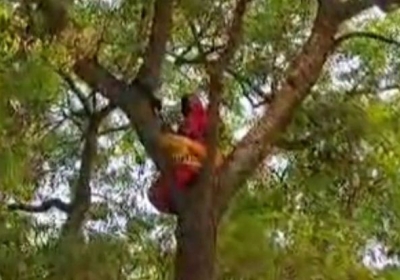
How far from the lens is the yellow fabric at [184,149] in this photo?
4.17 meters

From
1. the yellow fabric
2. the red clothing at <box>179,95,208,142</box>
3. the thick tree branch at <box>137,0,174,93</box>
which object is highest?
the thick tree branch at <box>137,0,174,93</box>

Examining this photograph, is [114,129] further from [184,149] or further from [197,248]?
[197,248]

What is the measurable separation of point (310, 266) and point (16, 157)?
54.5 inches

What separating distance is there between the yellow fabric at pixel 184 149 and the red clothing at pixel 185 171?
3 centimetres

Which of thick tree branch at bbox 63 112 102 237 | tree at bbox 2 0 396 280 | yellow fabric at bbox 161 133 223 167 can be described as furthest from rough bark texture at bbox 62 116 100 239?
yellow fabric at bbox 161 133 223 167

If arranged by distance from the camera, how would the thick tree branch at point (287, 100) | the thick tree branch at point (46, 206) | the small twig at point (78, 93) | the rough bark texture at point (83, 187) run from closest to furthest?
the thick tree branch at point (287, 100), the small twig at point (78, 93), the rough bark texture at point (83, 187), the thick tree branch at point (46, 206)

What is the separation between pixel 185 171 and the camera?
419 centimetres

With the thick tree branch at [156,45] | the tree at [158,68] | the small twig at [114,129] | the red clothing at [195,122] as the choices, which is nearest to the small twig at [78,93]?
the tree at [158,68]

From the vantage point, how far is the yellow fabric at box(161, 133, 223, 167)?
4168 millimetres

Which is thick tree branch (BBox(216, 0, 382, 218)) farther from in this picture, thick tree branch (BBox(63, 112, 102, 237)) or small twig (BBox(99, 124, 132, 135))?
small twig (BBox(99, 124, 132, 135))

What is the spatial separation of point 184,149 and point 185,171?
86 mm

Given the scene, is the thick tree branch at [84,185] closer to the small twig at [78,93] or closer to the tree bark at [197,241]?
the small twig at [78,93]

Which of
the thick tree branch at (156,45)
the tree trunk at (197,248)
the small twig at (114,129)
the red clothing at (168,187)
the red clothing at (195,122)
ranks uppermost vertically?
the small twig at (114,129)

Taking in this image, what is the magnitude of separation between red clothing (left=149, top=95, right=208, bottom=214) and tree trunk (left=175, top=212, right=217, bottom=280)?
13cm
